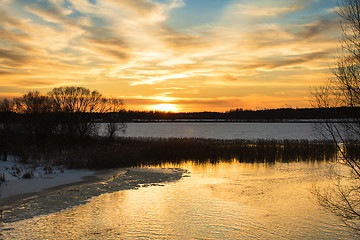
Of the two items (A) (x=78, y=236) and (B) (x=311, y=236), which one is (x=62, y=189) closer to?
(A) (x=78, y=236)

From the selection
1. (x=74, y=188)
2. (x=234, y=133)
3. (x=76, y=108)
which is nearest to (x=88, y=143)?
(x=76, y=108)

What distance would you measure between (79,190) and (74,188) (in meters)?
0.73

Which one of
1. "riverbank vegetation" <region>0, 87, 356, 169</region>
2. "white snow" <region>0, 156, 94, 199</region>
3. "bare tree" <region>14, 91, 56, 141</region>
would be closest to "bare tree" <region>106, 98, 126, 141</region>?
"riverbank vegetation" <region>0, 87, 356, 169</region>

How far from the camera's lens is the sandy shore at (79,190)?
1284 cm

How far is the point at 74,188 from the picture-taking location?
55.8 feet

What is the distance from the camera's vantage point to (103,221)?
38.5 feet

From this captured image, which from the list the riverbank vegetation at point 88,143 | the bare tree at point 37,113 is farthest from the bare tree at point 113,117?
the bare tree at point 37,113

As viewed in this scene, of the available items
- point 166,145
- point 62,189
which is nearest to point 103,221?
point 62,189

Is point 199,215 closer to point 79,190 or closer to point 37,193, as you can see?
point 79,190

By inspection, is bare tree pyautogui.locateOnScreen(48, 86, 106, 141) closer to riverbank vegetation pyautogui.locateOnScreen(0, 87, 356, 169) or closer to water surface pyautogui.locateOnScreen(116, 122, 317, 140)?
riverbank vegetation pyautogui.locateOnScreen(0, 87, 356, 169)

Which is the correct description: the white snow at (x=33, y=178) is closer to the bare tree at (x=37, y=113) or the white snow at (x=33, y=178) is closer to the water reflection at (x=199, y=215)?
the water reflection at (x=199, y=215)

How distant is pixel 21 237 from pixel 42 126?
107 ft

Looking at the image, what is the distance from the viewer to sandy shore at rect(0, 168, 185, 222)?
1284 centimetres

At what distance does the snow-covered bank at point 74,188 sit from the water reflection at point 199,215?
2.74ft
